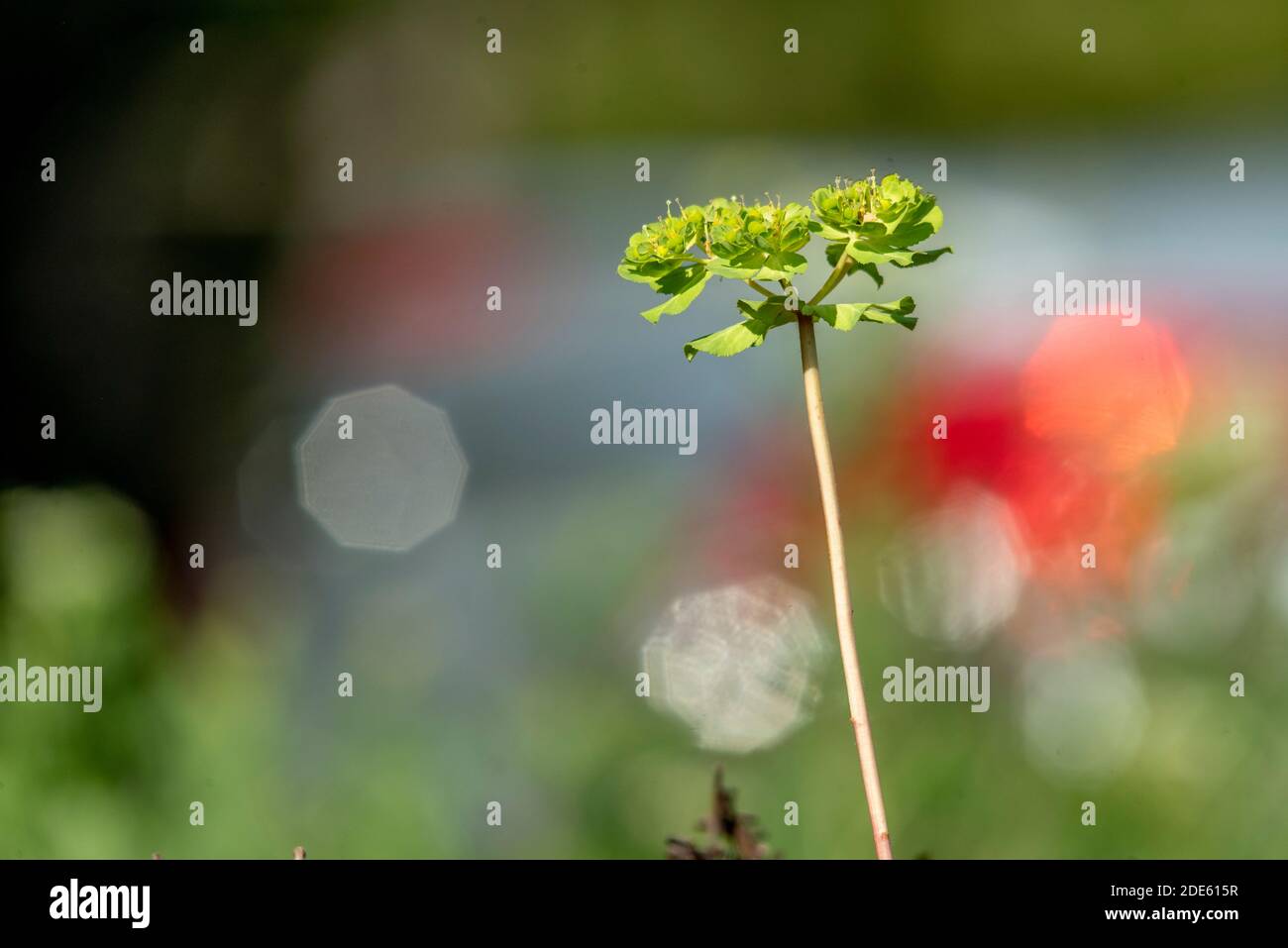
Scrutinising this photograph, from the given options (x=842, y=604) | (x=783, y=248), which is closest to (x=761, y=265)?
(x=783, y=248)

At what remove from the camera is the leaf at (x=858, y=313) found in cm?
39

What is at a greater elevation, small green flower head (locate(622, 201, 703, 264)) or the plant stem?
small green flower head (locate(622, 201, 703, 264))

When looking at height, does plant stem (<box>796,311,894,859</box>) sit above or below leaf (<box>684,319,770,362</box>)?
below

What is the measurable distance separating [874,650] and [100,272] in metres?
0.73

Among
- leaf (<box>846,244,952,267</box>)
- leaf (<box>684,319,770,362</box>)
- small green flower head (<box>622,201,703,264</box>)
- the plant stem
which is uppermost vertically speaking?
small green flower head (<box>622,201,703,264</box>)

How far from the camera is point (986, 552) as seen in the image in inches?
35.6

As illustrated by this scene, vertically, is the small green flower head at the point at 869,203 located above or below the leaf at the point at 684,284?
above

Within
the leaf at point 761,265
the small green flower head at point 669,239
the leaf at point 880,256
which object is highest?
Result: the small green flower head at point 669,239

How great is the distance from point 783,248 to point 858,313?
4 centimetres

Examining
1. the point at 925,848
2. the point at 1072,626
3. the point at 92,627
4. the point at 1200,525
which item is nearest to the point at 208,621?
the point at 92,627

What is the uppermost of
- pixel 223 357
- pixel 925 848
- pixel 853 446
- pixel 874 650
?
pixel 223 357

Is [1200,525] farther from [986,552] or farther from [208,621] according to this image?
[208,621]

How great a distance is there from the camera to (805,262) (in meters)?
0.39

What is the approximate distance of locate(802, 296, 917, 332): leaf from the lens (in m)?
0.39
